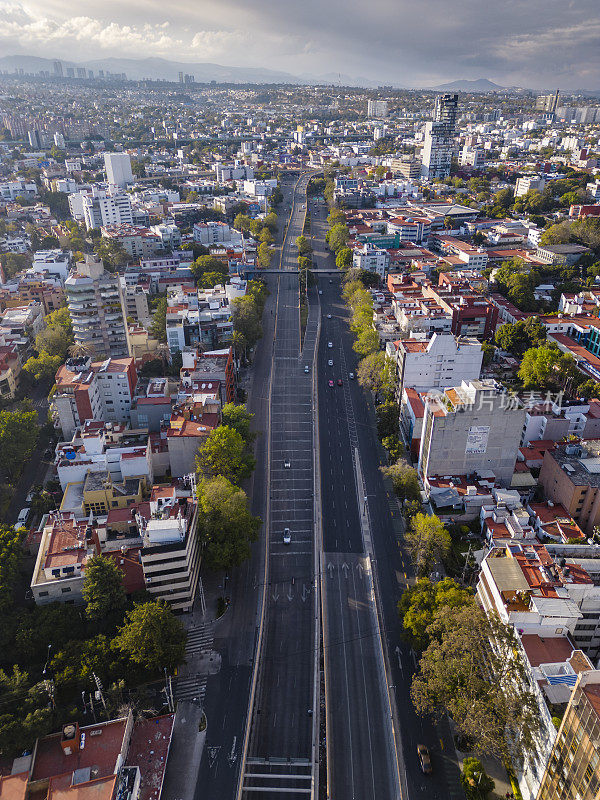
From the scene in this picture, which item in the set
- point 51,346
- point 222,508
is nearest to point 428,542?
point 222,508

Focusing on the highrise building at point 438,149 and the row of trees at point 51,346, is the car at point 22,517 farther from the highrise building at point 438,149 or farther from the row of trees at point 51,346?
the highrise building at point 438,149

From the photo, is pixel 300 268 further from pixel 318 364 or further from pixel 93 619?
pixel 93 619

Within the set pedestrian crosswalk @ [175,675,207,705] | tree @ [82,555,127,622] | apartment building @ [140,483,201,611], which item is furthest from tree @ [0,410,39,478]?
pedestrian crosswalk @ [175,675,207,705]

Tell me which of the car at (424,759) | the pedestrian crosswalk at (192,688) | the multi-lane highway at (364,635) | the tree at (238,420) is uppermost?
the tree at (238,420)

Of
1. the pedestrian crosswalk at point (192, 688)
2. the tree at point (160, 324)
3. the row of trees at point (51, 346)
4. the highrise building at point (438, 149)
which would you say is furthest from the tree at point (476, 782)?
the highrise building at point (438, 149)

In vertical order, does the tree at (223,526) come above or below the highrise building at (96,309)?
below

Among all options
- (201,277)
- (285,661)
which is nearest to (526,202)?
(201,277)
